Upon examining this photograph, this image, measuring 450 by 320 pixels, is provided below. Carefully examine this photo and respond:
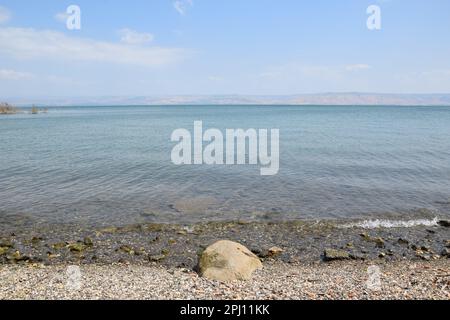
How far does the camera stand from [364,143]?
50.3 meters

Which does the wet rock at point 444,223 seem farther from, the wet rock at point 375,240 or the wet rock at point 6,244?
the wet rock at point 6,244

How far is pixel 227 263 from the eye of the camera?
11914 mm

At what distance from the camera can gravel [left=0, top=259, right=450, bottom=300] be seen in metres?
10.1

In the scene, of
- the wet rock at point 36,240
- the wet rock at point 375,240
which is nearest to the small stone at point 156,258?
the wet rock at point 36,240

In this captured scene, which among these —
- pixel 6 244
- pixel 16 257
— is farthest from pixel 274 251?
pixel 6 244

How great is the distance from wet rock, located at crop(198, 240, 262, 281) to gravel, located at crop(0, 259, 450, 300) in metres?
0.35

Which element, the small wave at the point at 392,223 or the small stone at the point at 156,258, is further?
the small wave at the point at 392,223

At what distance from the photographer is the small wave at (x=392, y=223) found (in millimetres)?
18031

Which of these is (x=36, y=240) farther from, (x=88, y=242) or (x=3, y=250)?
(x=88, y=242)

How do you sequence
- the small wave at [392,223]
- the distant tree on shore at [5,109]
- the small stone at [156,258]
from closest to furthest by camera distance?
the small stone at [156,258] → the small wave at [392,223] → the distant tree on shore at [5,109]

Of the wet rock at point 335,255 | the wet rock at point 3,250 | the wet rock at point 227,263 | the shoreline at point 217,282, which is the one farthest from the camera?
the wet rock at point 3,250

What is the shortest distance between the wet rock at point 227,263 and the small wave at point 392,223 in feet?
24.4
